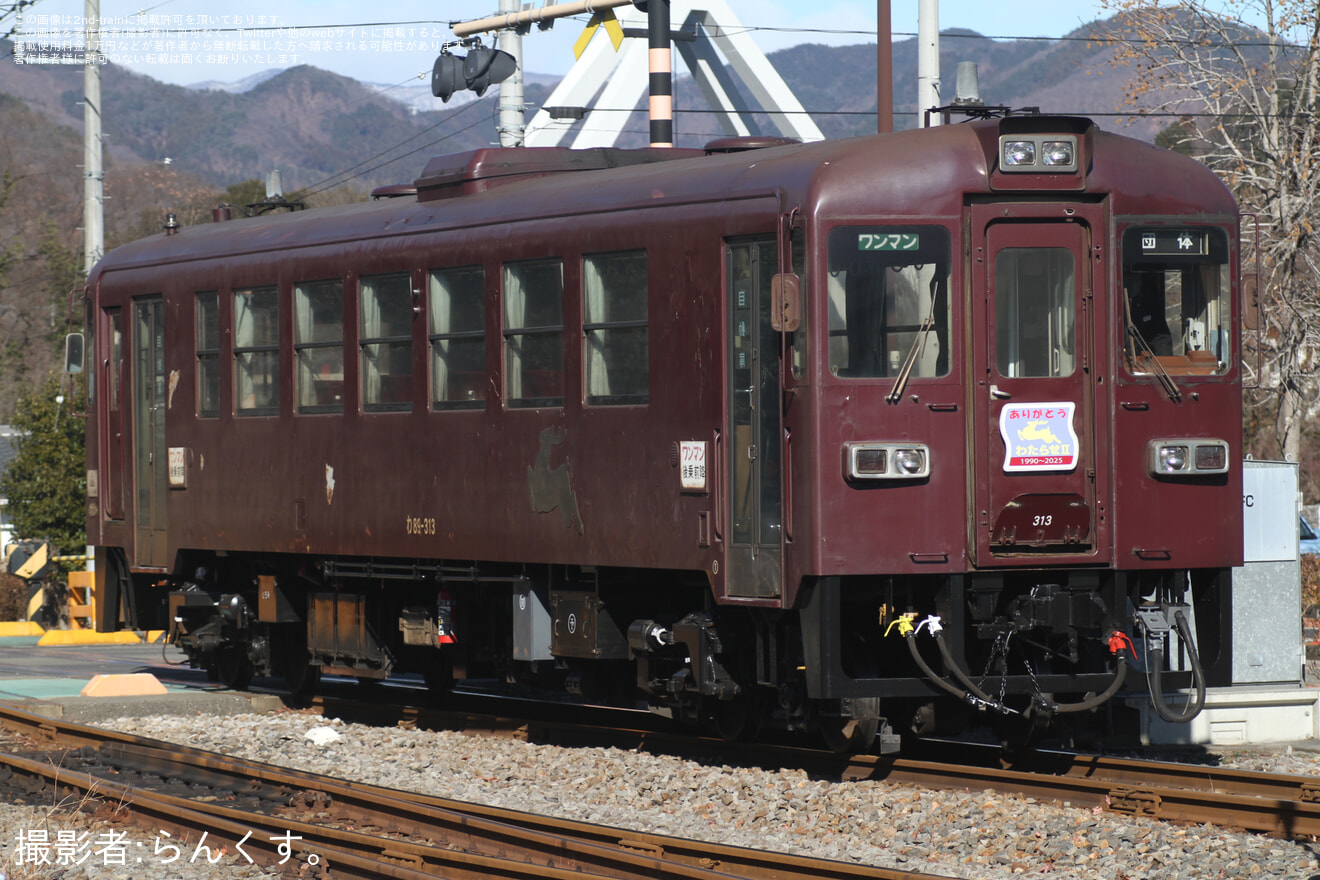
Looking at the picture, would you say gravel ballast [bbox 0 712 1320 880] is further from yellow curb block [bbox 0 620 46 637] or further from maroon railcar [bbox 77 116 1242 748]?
yellow curb block [bbox 0 620 46 637]

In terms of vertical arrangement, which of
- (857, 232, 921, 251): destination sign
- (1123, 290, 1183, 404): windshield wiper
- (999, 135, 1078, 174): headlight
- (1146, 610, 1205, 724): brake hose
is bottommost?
(1146, 610, 1205, 724): brake hose

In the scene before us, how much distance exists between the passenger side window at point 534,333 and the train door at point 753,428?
147cm

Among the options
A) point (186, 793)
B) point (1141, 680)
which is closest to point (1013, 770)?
point (1141, 680)

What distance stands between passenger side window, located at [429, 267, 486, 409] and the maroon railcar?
0.02 m

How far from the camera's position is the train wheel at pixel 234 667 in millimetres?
14633

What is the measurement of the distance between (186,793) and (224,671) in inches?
211

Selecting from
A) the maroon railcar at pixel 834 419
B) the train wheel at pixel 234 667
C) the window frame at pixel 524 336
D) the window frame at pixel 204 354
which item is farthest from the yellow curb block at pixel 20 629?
the window frame at pixel 524 336

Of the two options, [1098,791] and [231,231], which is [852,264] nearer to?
[1098,791]

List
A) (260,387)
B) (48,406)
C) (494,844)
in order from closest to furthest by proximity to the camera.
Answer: (494,844) → (260,387) → (48,406)

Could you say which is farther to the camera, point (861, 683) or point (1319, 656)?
point (1319, 656)

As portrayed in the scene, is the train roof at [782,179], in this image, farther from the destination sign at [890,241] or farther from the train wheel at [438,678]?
the train wheel at [438,678]

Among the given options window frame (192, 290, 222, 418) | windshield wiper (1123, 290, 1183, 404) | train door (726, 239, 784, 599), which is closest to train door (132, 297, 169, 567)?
window frame (192, 290, 222, 418)

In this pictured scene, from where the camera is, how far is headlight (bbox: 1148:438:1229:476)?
927cm

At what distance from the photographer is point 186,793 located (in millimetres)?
9711
